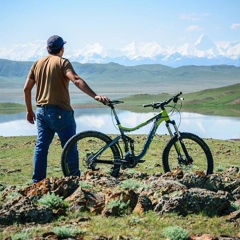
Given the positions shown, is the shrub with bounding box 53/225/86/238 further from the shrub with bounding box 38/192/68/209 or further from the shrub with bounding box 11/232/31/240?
the shrub with bounding box 38/192/68/209

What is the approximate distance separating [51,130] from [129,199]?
3014 mm

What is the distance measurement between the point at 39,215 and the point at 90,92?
2929 millimetres

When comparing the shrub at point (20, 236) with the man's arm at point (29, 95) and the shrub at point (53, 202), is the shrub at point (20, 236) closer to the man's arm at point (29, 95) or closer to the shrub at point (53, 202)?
the shrub at point (53, 202)

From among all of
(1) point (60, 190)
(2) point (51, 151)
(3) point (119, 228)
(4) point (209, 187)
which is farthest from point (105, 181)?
(2) point (51, 151)

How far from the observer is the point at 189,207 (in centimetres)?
697

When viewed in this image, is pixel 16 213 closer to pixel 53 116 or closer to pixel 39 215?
pixel 39 215

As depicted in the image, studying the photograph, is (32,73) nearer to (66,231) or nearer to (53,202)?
(53,202)

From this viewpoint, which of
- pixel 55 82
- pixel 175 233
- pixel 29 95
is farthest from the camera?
pixel 29 95

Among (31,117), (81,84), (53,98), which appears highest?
(81,84)

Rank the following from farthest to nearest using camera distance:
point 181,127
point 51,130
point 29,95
A: 1. point 181,127
2. point 29,95
3. point 51,130

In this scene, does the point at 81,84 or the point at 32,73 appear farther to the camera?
the point at 32,73

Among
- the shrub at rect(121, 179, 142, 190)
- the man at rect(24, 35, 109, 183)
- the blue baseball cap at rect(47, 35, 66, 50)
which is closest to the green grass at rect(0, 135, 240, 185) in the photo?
the man at rect(24, 35, 109, 183)

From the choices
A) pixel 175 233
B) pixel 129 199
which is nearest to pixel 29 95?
pixel 129 199

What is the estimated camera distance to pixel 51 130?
9.61 m
